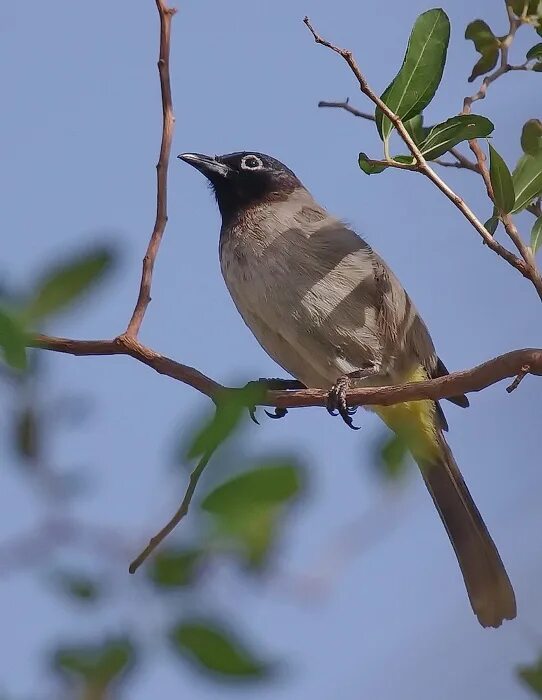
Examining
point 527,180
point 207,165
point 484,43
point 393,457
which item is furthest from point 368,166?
point 207,165

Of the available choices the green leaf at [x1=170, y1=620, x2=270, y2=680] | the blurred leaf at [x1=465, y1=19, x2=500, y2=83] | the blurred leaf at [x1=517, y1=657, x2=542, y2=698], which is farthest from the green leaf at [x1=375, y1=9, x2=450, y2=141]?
the green leaf at [x1=170, y1=620, x2=270, y2=680]

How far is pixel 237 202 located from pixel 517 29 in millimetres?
1852

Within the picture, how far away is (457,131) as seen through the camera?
119 inches

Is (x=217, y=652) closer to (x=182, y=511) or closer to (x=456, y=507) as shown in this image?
(x=182, y=511)

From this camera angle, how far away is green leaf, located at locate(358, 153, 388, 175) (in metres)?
2.97

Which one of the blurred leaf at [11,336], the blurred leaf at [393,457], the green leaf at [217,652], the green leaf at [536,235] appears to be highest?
the blurred leaf at [11,336]

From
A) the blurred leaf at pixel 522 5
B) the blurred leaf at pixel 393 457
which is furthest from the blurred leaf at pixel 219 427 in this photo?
the blurred leaf at pixel 522 5

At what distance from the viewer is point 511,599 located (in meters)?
3.73

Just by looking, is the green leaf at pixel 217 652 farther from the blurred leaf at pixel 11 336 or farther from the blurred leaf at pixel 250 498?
the blurred leaf at pixel 11 336

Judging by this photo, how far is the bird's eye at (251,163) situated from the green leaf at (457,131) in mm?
2296

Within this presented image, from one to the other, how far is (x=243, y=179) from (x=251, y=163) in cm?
19

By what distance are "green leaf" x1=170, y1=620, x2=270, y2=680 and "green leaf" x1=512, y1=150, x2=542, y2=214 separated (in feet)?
7.56

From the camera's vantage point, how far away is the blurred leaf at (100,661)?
0.89m

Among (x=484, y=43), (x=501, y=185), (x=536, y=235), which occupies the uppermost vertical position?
(x=484, y=43)
